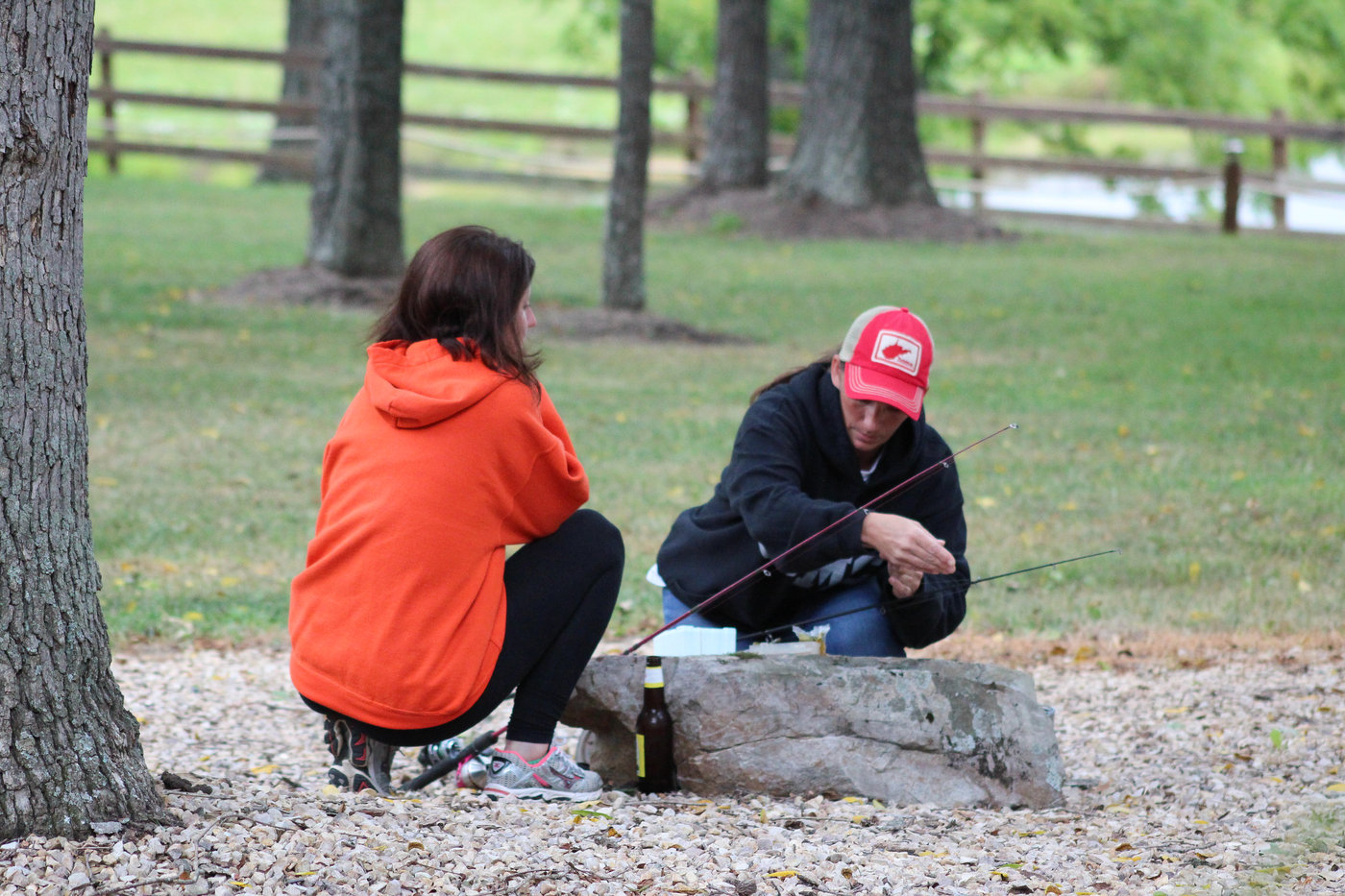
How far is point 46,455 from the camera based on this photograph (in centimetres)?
279

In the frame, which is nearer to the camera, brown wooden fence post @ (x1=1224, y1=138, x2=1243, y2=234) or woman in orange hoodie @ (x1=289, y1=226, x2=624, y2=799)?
woman in orange hoodie @ (x1=289, y1=226, x2=624, y2=799)

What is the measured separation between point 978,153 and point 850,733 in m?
17.6

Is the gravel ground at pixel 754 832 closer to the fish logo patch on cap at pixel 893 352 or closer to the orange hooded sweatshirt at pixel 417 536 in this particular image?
the orange hooded sweatshirt at pixel 417 536

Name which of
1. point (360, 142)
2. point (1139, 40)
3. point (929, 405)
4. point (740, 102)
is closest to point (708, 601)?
point (929, 405)

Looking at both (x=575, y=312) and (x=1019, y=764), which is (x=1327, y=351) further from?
(x=1019, y=764)

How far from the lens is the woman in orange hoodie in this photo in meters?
3.34

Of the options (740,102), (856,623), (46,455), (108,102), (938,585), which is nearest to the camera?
(46,455)

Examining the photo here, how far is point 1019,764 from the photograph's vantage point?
3.86 metres

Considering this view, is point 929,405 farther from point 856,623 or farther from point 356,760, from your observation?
point 356,760

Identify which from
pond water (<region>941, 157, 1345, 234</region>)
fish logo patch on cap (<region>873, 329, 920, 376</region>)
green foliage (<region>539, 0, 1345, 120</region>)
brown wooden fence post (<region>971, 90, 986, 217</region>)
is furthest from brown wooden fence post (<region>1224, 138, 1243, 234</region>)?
fish logo patch on cap (<region>873, 329, 920, 376</region>)

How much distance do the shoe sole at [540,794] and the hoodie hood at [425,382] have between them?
0.93m

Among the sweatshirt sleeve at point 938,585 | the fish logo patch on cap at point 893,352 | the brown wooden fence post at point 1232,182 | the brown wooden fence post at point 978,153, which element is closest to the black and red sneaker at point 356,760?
the sweatshirt sleeve at point 938,585

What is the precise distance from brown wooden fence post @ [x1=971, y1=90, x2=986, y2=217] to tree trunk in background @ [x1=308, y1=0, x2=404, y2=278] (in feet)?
32.5

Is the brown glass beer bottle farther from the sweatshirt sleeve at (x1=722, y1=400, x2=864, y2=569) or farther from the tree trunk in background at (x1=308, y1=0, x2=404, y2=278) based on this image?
the tree trunk in background at (x1=308, y1=0, x2=404, y2=278)
